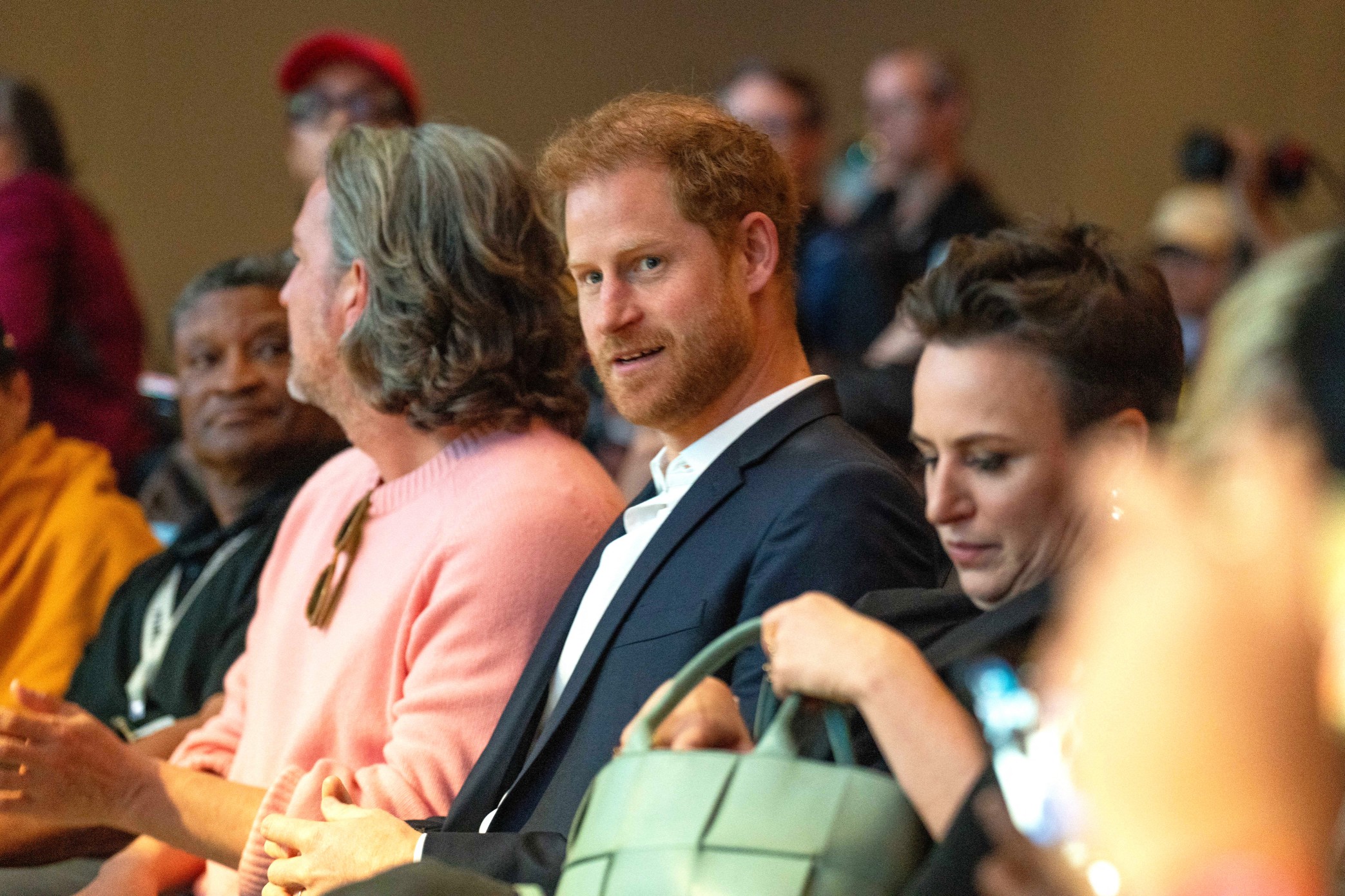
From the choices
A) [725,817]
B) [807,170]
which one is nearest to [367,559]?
[725,817]

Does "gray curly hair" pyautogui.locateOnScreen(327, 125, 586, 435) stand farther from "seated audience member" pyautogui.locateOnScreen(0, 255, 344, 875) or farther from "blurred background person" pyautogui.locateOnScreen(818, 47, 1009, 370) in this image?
"blurred background person" pyautogui.locateOnScreen(818, 47, 1009, 370)

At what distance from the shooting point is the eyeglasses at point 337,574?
2.19 metres

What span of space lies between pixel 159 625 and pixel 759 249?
56.8 inches

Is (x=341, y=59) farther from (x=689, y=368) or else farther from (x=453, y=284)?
(x=689, y=368)

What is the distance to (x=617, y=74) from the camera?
6457mm

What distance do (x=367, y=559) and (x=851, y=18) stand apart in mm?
5051

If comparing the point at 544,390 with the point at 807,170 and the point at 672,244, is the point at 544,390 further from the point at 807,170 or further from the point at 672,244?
the point at 807,170

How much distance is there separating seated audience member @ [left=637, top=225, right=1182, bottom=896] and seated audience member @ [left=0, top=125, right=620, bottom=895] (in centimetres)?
59

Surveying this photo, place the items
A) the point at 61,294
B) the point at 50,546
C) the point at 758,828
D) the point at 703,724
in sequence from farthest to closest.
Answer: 1. the point at 61,294
2. the point at 50,546
3. the point at 703,724
4. the point at 758,828

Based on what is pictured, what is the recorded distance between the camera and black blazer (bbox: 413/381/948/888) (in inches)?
65.6

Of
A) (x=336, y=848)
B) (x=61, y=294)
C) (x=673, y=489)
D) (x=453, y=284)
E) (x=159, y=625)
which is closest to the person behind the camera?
(x=336, y=848)

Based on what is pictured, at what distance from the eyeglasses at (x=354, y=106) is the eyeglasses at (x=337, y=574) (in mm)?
1590

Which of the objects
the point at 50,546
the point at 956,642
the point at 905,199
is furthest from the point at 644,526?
the point at 905,199

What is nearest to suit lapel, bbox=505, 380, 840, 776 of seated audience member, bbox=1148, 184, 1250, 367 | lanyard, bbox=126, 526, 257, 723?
lanyard, bbox=126, 526, 257, 723
